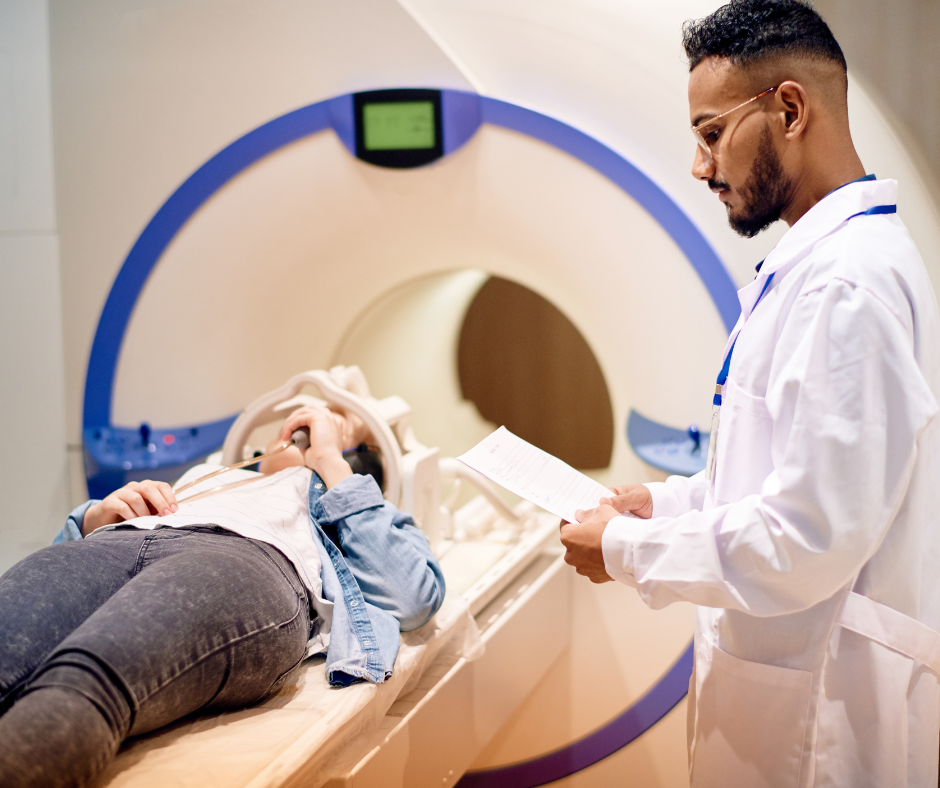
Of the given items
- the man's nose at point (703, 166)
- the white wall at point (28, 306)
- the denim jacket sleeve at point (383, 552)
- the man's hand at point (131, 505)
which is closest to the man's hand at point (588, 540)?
the denim jacket sleeve at point (383, 552)

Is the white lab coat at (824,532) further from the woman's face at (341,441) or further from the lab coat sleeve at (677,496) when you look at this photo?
the woman's face at (341,441)

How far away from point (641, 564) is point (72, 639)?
67 centimetres

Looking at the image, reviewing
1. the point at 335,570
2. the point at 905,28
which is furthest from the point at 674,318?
the point at 335,570

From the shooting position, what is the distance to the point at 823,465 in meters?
0.84

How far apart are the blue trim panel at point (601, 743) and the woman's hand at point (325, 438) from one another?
977mm

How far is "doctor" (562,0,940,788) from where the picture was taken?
854 millimetres

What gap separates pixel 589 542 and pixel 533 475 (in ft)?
0.55

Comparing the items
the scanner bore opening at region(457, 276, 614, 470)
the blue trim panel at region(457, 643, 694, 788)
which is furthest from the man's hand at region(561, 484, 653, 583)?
the scanner bore opening at region(457, 276, 614, 470)

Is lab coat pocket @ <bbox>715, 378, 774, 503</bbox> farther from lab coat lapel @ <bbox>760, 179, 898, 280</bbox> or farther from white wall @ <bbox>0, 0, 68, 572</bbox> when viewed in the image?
white wall @ <bbox>0, 0, 68, 572</bbox>

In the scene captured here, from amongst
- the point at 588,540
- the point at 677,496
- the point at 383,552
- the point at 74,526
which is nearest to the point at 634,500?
the point at 677,496

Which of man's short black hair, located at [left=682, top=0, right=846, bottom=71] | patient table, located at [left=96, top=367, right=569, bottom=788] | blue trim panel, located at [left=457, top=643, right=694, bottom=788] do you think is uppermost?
man's short black hair, located at [left=682, top=0, right=846, bottom=71]

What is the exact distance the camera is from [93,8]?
2.03 meters

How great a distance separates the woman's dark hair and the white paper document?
0.60 m

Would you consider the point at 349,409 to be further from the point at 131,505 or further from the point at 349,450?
the point at 131,505
